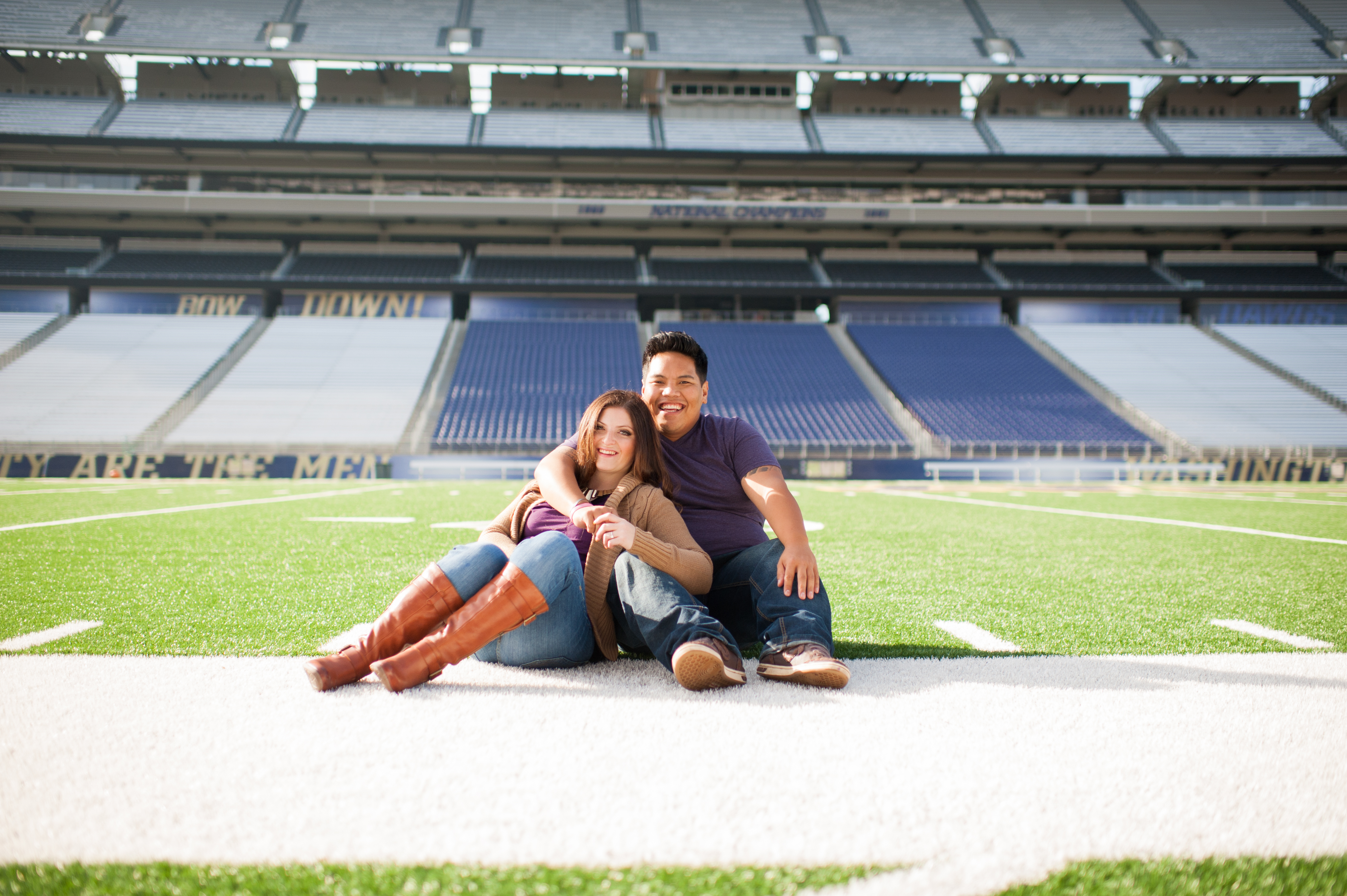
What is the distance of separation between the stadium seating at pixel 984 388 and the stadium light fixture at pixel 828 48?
399 inches

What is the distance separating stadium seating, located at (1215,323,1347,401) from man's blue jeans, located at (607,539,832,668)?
2697 cm

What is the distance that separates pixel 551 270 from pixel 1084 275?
19110mm

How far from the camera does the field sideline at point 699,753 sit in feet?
3.56

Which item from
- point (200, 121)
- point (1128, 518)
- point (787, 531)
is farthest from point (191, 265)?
point (787, 531)

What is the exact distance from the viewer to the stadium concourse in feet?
4.43

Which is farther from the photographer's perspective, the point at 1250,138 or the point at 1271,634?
the point at 1250,138

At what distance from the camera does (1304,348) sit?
78.2 feet

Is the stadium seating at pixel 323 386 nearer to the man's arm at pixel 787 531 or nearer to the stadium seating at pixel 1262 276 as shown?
the man's arm at pixel 787 531

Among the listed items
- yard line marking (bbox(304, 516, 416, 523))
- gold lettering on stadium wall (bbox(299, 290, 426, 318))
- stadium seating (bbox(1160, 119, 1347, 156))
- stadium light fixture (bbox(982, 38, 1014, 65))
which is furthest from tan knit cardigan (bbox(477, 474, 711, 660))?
stadium seating (bbox(1160, 119, 1347, 156))

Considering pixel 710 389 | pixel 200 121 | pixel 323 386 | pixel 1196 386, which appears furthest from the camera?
pixel 200 121

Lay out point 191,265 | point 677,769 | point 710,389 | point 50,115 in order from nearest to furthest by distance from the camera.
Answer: point 677,769 → point 710,389 → point 50,115 → point 191,265

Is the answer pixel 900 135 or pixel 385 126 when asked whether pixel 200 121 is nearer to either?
pixel 385 126

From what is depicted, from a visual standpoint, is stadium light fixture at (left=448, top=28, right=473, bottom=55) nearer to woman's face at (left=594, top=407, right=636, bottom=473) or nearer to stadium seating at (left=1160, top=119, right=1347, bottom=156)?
stadium seating at (left=1160, top=119, right=1347, bottom=156)

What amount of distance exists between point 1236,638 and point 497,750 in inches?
98.7
